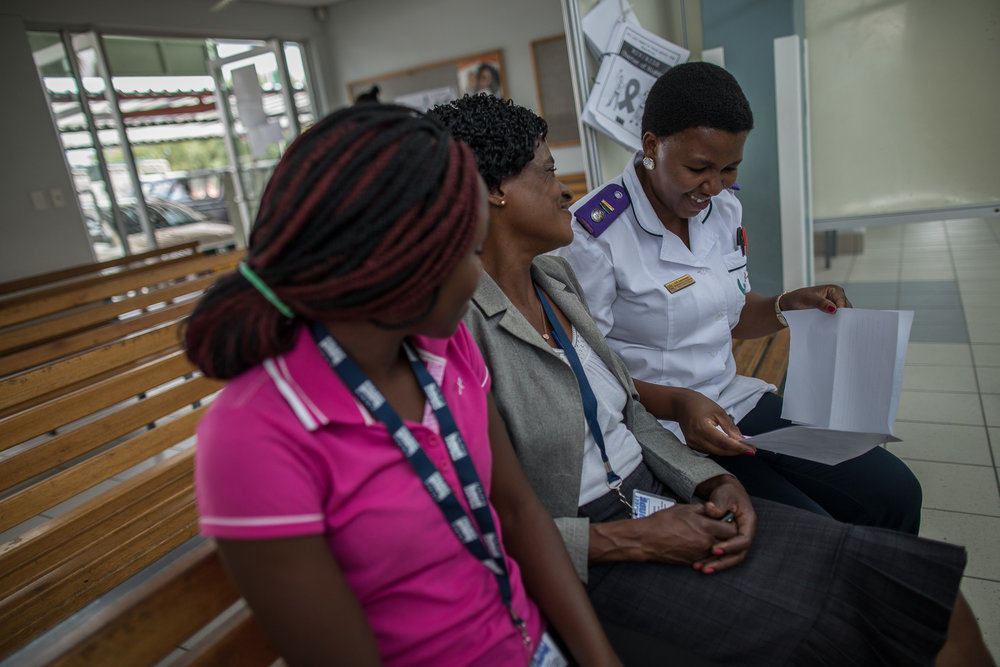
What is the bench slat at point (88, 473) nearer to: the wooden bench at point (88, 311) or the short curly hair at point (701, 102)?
the wooden bench at point (88, 311)

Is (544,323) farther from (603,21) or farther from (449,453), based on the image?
(603,21)

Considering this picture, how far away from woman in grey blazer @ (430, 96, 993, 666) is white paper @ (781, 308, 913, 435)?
0.81 ft

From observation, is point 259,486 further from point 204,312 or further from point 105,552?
point 105,552

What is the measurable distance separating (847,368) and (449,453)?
0.96 m

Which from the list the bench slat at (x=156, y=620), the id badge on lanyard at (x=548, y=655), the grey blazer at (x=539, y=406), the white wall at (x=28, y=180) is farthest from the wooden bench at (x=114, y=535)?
the white wall at (x=28, y=180)

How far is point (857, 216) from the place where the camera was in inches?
118

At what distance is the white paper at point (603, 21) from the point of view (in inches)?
91.8

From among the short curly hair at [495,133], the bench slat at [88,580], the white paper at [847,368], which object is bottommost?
the bench slat at [88,580]

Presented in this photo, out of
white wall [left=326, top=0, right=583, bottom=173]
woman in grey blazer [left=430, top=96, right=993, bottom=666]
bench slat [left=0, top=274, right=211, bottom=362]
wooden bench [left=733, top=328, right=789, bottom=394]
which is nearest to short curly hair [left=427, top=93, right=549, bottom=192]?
woman in grey blazer [left=430, top=96, right=993, bottom=666]

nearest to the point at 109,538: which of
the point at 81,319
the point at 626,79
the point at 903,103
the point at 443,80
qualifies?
the point at 81,319

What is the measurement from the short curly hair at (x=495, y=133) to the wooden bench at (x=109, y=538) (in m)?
0.68

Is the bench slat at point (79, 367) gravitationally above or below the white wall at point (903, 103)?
below

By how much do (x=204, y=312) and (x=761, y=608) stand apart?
0.98 metres

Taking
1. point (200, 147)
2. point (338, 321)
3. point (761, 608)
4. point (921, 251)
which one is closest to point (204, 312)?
point (338, 321)
